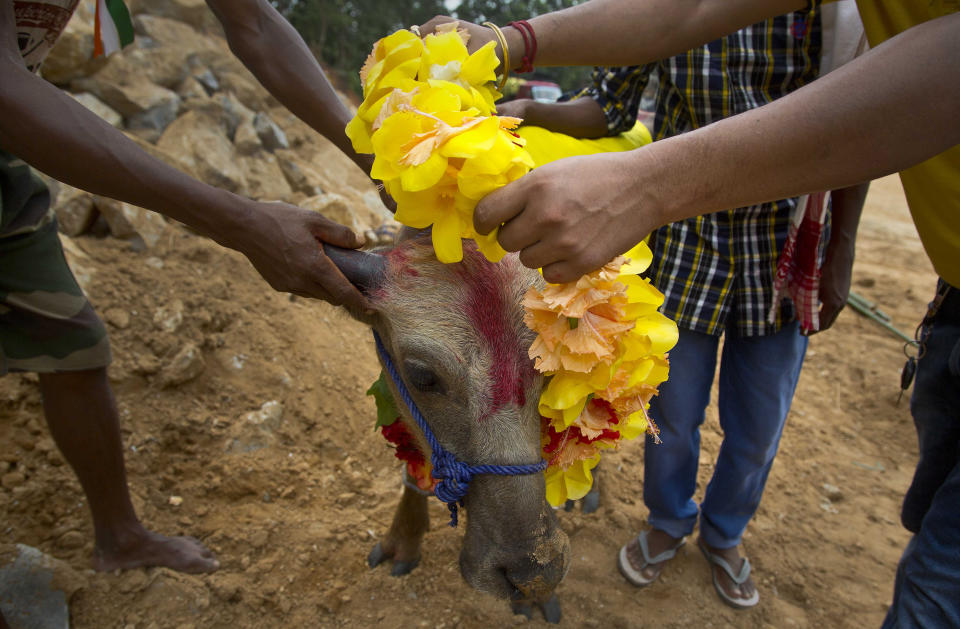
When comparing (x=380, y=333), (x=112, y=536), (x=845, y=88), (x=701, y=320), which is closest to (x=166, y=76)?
(x=112, y=536)

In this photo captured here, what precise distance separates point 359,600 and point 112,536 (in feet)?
4.38

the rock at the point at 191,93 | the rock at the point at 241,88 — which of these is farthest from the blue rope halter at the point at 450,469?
the rock at the point at 241,88

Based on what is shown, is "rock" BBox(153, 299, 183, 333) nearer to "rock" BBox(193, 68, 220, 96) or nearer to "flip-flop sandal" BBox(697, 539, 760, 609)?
"flip-flop sandal" BBox(697, 539, 760, 609)

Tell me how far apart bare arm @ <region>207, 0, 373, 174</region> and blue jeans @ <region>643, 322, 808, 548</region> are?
1955 millimetres

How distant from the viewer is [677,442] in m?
3.17

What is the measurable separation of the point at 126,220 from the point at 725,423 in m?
5.11

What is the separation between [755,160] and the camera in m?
1.48

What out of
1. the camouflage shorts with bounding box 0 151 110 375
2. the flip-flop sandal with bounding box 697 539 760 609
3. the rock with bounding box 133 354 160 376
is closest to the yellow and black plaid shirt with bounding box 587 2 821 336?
the flip-flop sandal with bounding box 697 539 760 609

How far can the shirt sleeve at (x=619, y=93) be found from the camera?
10.0ft

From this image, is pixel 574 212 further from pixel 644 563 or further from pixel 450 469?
pixel 644 563

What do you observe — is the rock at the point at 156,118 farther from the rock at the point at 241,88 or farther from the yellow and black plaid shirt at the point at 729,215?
the yellow and black plaid shirt at the point at 729,215

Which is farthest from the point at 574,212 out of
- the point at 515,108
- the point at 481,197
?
the point at 515,108

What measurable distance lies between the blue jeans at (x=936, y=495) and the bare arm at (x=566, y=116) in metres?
1.77

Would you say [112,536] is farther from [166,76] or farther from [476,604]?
[166,76]
